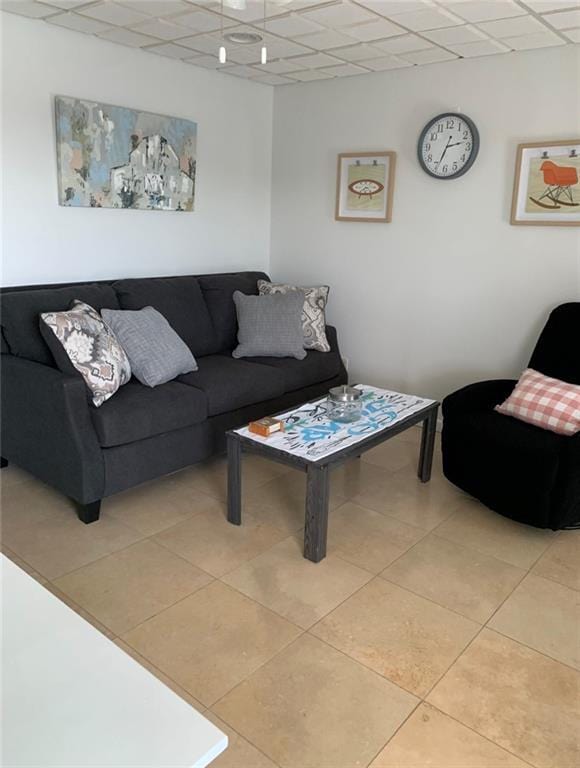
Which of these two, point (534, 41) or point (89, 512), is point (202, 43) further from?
point (89, 512)

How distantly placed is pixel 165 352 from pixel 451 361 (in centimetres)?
183

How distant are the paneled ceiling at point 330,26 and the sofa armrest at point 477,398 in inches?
67.0

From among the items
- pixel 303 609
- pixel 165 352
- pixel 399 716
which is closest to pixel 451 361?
pixel 165 352

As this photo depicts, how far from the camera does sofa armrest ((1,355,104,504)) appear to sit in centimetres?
246

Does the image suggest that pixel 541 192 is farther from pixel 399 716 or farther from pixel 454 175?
pixel 399 716

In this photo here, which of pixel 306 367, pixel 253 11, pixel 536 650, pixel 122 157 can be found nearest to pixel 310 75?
pixel 253 11

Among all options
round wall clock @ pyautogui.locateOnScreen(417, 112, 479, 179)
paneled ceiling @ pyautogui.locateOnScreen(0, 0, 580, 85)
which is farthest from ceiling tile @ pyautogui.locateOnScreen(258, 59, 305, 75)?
round wall clock @ pyautogui.locateOnScreen(417, 112, 479, 179)

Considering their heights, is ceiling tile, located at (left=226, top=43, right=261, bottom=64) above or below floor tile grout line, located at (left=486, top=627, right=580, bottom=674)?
above

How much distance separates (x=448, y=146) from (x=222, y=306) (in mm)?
1644

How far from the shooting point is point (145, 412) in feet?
8.77

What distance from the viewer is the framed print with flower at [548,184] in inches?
125

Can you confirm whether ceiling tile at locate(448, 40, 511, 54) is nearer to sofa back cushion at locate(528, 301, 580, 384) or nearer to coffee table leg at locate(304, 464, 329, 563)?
sofa back cushion at locate(528, 301, 580, 384)

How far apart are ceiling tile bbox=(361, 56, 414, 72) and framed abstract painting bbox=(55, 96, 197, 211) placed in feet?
3.79

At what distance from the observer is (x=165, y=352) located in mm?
3002
